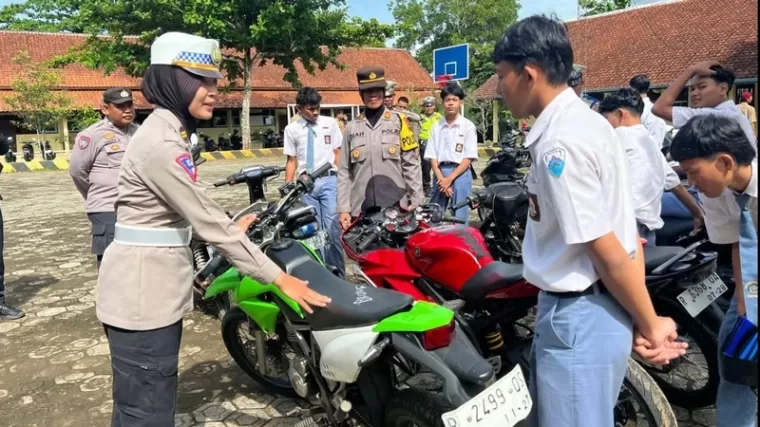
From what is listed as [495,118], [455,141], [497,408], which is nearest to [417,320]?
[497,408]

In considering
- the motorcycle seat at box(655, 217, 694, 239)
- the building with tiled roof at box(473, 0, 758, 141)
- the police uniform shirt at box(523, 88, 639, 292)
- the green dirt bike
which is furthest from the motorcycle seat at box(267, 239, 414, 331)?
the building with tiled roof at box(473, 0, 758, 141)

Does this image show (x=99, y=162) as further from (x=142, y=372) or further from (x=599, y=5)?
(x=599, y=5)

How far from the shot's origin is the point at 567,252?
1.66 meters

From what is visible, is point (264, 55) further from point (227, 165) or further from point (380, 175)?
point (380, 175)

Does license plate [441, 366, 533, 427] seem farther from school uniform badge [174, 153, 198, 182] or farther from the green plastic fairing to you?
school uniform badge [174, 153, 198, 182]

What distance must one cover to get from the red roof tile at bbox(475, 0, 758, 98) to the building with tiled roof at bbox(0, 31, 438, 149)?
7.99m

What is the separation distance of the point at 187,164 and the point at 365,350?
941mm

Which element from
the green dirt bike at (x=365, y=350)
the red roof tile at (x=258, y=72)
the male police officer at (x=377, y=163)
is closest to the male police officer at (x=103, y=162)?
the male police officer at (x=377, y=163)

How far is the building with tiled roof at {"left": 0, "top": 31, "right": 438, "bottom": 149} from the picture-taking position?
87.1 ft

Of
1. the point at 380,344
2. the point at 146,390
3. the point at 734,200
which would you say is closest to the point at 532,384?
the point at 380,344

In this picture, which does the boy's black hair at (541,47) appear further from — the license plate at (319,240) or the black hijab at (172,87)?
the license plate at (319,240)

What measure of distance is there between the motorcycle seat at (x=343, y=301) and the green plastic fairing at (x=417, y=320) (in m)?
0.03

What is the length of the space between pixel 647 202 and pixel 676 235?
82cm

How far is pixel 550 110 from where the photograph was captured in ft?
5.42
